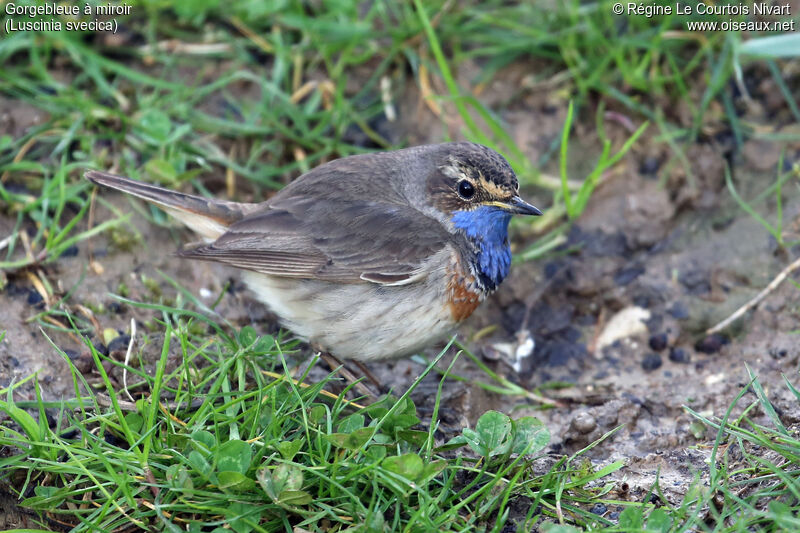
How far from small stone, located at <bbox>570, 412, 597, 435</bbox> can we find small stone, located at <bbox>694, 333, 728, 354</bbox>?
A: 1431mm

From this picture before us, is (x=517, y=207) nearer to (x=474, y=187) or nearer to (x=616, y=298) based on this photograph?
(x=474, y=187)

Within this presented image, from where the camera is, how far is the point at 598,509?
4234mm

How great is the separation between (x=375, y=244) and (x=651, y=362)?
7.26ft

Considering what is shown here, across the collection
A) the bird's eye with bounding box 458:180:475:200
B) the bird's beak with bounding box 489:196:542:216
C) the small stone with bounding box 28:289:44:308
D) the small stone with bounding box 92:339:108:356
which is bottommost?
the small stone with bounding box 92:339:108:356

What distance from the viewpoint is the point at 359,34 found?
24.3ft

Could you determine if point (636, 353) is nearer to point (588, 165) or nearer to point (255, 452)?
point (588, 165)

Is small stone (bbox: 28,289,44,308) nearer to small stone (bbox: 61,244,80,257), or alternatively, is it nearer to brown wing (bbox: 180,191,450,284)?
small stone (bbox: 61,244,80,257)

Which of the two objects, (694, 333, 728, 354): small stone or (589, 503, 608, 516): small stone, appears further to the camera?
(694, 333, 728, 354): small stone

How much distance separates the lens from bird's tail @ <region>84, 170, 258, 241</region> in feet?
19.2

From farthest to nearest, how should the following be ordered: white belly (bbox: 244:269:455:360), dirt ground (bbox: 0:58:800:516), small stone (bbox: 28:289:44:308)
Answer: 1. small stone (bbox: 28:289:44:308)
2. white belly (bbox: 244:269:455:360)
3. dirt ground (bbox: 0:58:800:516)

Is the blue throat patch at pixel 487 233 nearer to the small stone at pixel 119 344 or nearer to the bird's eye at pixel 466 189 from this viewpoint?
the bird's eye at pixel 466 189

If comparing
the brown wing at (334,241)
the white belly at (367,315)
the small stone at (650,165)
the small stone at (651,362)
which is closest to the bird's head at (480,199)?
the brown wing at (334,241)

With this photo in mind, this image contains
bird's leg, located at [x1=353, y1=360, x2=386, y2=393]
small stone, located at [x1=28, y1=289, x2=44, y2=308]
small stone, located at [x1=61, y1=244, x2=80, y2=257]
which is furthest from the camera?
small stone, located at [x1=61, y1=244, x2=80, y2=257]

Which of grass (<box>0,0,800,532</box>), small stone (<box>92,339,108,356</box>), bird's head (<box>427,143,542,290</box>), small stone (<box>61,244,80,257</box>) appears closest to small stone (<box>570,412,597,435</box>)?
grass (<box>0,0,800,532</box>)
